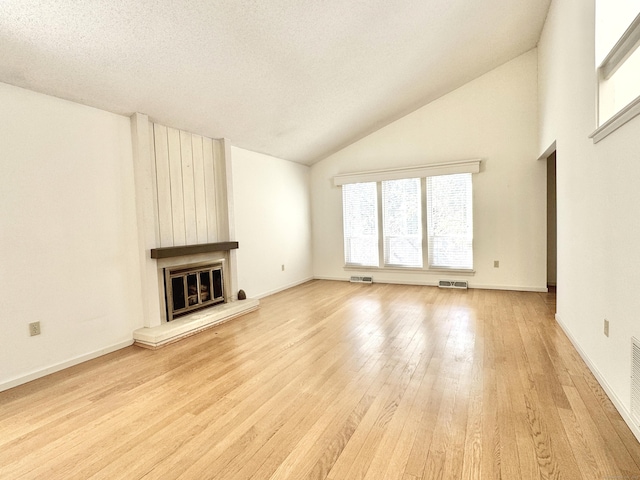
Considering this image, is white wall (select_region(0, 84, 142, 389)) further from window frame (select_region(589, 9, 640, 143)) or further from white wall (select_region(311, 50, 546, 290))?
white wall (select_region(311, 50, 546, 290))

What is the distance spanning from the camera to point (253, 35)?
288cm

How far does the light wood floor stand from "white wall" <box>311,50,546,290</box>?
196 centimetres

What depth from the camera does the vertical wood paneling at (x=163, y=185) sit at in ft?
12.0

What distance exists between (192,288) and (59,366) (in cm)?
148

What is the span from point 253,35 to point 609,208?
3014 mm

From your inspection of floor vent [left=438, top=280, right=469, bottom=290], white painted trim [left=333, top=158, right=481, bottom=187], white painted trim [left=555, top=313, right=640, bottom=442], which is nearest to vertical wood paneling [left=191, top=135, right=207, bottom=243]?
white painted trim [left=333, top=158, right=481, bottom=187]

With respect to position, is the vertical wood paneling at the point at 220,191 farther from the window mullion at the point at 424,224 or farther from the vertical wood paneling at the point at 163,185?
the window mullion at the point at 424,224

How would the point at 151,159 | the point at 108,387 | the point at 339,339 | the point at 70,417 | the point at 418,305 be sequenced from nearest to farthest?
the point at 70,417
the point at 108,387
the point at 339,339
the point at 151,159
the point at 418,305

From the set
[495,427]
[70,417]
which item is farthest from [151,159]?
[495,427]

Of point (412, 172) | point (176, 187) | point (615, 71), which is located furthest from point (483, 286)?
point (176, 187)

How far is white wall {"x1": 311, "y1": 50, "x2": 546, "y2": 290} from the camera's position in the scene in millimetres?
4973

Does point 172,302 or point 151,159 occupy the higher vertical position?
point 151,159

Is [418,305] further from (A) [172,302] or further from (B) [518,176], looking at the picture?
(A) [172,302]

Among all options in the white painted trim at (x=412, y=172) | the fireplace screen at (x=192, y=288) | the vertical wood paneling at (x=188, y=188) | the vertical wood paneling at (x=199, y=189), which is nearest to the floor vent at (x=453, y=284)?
the white painted trim at (x=412, y=172)
